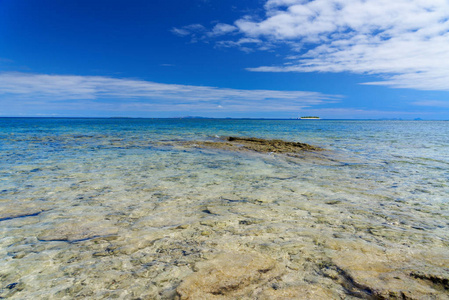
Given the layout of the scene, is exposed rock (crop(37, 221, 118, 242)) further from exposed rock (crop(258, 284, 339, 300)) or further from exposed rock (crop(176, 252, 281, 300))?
exposed rock (crop(258, 284, 339, 300))

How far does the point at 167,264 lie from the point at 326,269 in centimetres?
223

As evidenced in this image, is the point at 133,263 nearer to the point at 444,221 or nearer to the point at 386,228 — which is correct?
the point at 386,228

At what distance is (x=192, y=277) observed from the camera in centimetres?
320

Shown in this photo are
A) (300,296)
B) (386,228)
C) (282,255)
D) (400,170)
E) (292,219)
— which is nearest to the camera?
(300,296)

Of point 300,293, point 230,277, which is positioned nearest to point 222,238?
point 230,277

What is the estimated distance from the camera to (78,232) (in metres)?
4.71

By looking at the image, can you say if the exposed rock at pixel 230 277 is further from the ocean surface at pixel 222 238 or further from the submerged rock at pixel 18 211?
the submerged rock at pixel 18 211

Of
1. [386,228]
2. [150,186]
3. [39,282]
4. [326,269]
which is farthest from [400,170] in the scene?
[39,282]

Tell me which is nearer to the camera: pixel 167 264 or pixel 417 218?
pixel 167 264

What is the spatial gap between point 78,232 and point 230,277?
3222 millimetres

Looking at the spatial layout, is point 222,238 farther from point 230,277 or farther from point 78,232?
point 78,232

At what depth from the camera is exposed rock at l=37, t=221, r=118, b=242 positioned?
14.7ft

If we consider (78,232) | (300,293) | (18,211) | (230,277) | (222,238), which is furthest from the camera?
(18,211)

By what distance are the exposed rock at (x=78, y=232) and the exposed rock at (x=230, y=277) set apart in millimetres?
2105
